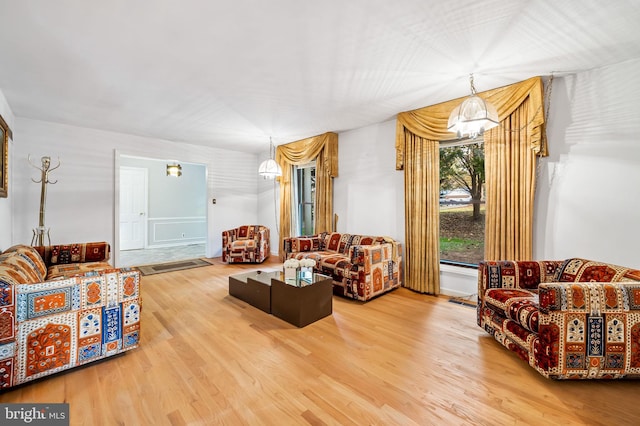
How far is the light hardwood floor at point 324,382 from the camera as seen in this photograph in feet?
5.15

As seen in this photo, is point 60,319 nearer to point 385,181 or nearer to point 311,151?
point 385,181

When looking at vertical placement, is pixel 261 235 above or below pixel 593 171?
below

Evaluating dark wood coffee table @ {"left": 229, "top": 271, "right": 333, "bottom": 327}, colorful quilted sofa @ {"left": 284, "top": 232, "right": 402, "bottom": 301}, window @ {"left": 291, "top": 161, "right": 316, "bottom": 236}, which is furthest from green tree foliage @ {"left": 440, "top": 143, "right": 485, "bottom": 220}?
A: window @ {"left": 291, "top": 161, "right": 316, "bottom": 236}

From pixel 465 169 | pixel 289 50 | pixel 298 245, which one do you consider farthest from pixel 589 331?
pixel 298 245

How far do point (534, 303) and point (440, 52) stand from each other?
7.18ft

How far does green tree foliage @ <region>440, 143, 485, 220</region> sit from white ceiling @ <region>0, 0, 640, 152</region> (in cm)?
95

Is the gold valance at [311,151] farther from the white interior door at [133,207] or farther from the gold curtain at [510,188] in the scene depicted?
the white interior door at [133,207]

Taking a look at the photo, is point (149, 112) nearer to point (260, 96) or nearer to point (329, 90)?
point (260, 96)

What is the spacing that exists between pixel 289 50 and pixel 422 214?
260cm

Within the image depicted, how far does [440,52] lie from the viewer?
2404mm

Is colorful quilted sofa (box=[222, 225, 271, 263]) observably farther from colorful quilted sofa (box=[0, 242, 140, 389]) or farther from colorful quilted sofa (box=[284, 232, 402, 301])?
colorful quilted sofa (box=[0, 242, 140, 389])

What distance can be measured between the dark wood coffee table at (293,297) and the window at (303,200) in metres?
2.71

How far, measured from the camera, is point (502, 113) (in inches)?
122

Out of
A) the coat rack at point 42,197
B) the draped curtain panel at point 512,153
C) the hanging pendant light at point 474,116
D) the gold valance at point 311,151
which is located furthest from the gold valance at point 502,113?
the coat rack at point 42,197
